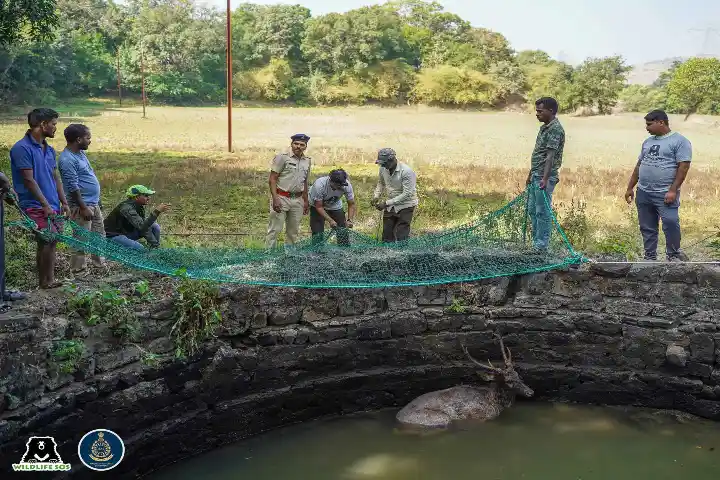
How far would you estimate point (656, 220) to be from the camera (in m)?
7.60

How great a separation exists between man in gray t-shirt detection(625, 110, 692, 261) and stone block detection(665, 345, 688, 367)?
0.95m

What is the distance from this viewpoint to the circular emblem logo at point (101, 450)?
18.9ft

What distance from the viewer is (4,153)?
15.3 metres

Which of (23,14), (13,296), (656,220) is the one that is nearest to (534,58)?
(23,14)

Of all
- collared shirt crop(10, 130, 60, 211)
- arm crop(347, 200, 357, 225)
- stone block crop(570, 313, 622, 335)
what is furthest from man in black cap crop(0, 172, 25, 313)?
stone block crop(570, 313, 622, 335)

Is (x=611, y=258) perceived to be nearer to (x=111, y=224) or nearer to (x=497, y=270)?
(x=497, y=270)

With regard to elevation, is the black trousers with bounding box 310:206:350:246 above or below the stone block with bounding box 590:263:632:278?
above

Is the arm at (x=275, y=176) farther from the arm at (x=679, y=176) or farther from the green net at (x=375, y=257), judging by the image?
the arm at (x=679, y=176)

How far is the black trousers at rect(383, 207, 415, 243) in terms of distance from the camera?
792cm

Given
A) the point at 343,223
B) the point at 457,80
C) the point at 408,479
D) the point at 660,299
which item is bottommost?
the point at 408,479

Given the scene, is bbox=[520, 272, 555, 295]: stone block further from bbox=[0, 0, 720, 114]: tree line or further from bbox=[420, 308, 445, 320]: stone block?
bbox=[0, 0, 720, 114]: tree line

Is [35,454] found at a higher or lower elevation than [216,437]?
higher

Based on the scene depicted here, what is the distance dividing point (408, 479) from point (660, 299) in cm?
335

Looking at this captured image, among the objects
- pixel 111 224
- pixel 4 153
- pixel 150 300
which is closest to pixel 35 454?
pixel 150 300
